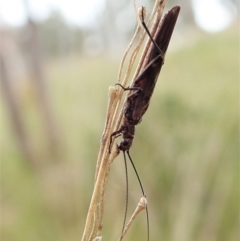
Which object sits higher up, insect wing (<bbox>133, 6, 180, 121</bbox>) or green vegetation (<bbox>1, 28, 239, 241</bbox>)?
insect wing (<bbox>133, 6, 180, 121</bbox>)

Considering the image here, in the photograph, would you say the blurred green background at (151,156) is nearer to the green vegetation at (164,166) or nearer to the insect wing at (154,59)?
the green vegetation at (164,166)

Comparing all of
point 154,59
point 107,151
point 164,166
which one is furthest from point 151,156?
point 107,151

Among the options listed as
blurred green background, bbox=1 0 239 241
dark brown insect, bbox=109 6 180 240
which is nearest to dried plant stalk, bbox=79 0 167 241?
dark brown insect, bbox=109 6 180 240

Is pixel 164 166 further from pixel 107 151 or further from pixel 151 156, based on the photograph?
pixel 107 151

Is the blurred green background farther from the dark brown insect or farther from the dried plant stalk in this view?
the dried plant stalk

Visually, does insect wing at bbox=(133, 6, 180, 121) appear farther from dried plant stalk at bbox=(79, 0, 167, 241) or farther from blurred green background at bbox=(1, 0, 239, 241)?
blurred green background at bbox=(1, 0, 239, 241)

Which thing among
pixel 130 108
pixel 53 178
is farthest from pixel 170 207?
pixel 130 108

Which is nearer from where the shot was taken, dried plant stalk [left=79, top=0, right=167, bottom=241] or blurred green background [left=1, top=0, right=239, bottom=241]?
dried plant stalk [left=79, top=0, right=167, bottom=241]

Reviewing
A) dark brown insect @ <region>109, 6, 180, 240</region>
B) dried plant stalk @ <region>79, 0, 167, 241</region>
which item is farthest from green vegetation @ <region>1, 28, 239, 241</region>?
dried plant stalk @ <region>79, 0, 167, 241</region>
